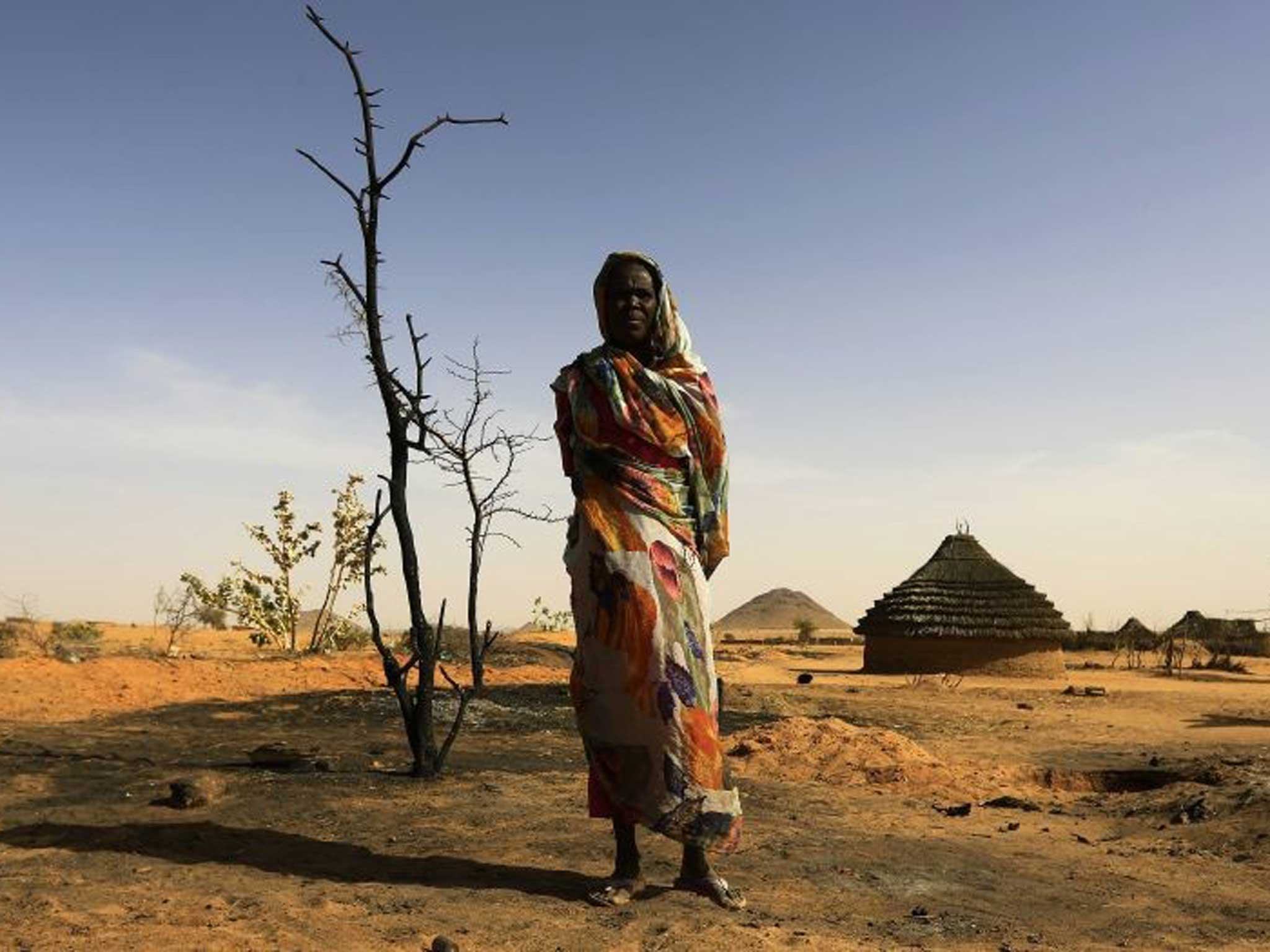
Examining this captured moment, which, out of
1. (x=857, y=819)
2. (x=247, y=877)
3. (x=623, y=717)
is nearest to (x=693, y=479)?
(x=623, y=717)

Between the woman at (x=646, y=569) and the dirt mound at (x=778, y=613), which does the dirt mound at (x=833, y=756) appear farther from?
the dirt mound at (x=778, y=613)

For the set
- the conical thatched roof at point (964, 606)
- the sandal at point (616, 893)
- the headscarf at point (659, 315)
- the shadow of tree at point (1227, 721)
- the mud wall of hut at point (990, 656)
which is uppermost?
the headscarf at point (659, 315)

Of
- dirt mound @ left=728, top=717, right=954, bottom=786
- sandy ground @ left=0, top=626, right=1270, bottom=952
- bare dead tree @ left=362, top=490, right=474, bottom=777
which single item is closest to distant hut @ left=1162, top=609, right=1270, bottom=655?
sandy ground @ left=0, top=626, right=1270, bottom=952

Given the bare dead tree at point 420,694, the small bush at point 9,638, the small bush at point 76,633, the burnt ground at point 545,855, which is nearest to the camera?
the burnt ground at point 545,855

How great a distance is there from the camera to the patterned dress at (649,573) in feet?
12.7

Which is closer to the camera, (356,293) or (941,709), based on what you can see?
(356,293)

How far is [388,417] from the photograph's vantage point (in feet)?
22.3

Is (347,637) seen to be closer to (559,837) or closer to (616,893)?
(559,837)

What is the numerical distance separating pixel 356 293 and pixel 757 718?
7754mm

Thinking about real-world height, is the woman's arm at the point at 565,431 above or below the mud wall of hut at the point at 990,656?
above

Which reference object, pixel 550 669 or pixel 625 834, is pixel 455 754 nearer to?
pixel 625 834

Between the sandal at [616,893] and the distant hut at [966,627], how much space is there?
1735 cm

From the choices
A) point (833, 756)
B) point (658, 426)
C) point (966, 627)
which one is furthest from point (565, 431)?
point (966, 627)

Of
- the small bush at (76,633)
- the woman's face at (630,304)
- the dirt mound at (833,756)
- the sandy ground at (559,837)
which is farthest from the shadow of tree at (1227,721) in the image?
the small bush at (76,633)
